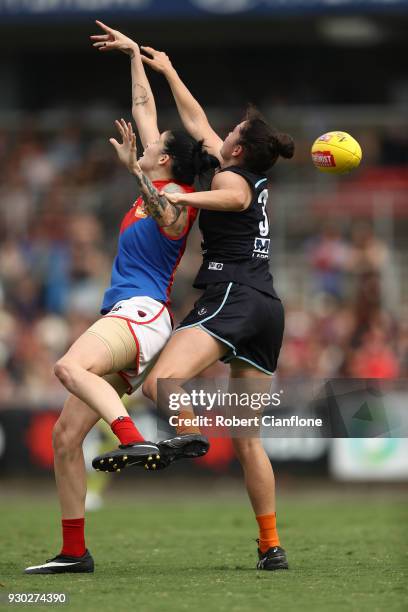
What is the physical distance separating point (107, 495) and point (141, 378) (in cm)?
767

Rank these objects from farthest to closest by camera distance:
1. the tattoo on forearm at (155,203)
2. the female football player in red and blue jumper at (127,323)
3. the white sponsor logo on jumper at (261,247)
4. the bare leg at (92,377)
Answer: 1. the white sponsor logo on jumper at (261,247)
2. the tattoo on forearm at (155,203)
3. the female football player in red and blue jumper at (127,323)
4. the bare leg at (92,377)

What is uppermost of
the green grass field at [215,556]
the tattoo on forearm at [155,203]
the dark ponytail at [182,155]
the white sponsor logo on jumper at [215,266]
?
the dark ponytail at [182,155]

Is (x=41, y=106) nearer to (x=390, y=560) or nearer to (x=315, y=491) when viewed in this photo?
(x=315, y=491)

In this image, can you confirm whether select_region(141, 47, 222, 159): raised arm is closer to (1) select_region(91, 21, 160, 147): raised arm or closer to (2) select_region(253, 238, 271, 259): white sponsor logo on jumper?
(1) select_region(91, 21, 160, 147): raised arm

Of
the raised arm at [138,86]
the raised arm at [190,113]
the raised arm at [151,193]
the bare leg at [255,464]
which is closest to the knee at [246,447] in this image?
the bare leg at [255,464]

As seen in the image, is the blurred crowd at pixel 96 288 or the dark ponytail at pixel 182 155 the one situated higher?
the dark ponytail at pixel 182 155

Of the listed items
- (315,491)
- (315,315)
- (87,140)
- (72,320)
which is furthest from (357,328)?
(87,140)

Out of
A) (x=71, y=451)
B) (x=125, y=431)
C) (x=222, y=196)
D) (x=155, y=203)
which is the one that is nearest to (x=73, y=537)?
(x=71, y=451)

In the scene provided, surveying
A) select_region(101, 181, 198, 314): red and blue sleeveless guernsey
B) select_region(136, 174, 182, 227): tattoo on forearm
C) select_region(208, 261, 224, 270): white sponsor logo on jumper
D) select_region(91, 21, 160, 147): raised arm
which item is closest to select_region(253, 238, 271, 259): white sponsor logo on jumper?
select_region(208, 261, 224, 270): white sponsor logo on jumper

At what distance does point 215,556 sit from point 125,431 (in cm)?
195

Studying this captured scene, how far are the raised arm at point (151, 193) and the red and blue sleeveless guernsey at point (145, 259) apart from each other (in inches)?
2.3

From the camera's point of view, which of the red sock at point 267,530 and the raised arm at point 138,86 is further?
the raised arm at point 138,86

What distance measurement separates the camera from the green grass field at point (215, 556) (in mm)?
6035

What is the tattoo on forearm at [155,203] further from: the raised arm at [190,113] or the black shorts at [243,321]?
the raised arm at [190,113]
